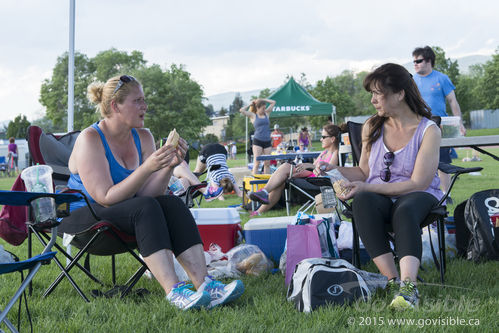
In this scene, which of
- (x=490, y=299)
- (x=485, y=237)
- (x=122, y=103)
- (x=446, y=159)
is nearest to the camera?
(x=490, y=299)

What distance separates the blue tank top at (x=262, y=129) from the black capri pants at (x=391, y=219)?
707cm

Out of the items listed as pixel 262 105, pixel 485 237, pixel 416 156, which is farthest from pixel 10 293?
pixel 262 105

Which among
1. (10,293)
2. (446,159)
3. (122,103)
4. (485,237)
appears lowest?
(10,293)

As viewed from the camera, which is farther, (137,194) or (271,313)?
(137,194)

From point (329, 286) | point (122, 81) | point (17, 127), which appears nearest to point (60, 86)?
point (17, 127)

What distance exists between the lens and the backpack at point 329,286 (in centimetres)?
238

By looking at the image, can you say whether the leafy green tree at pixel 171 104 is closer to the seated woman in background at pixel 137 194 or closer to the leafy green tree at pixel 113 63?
the leafy green tree at pixel 113 63

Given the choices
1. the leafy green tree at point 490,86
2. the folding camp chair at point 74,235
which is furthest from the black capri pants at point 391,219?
the leafy green tree at point 490,86

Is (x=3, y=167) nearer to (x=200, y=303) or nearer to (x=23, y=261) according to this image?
(x=200, y=303)

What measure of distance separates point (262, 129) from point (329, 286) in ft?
24.7

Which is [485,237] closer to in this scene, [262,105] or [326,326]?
[326,326]

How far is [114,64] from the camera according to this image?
50.4 meters

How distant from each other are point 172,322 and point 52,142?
70.7 inches

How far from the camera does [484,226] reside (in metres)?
3.23
